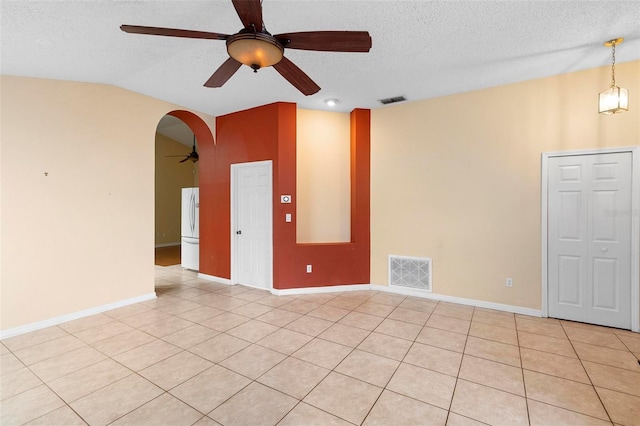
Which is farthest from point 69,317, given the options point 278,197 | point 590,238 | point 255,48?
point 590,238

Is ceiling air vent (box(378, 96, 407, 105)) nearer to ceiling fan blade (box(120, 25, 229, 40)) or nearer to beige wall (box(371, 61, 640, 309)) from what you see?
beige wall (box(371, 61, 640, 309))

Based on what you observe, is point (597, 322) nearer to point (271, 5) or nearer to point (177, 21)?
point (271, 5)

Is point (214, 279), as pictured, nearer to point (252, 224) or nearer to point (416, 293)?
point (252, 224)

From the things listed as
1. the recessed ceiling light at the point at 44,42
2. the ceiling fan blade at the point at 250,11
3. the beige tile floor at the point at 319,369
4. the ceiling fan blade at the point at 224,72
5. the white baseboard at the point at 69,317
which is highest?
the recessed ceiling light at the point at 44,42

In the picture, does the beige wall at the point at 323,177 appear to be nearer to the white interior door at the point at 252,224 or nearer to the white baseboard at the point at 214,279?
the white interior door at the point at 252,224

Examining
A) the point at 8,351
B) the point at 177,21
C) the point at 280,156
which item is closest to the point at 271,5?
the point at 177,21

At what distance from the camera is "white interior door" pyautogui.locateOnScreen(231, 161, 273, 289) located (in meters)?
4.63

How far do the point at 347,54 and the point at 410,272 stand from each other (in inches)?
126

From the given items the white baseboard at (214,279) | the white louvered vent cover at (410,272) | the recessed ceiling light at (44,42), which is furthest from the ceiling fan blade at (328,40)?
the white baseboard at (214,279)

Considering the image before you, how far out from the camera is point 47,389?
2.20m

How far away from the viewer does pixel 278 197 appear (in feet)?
14.7

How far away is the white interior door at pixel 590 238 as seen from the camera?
10.6 feet

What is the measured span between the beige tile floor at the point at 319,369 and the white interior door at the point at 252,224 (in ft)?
3.42

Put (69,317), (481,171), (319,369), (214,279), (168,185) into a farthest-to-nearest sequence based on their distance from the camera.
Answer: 1. (168,185)
2. (214,279)
3. (481,171)
4. (69,317)
5. (319,369)
